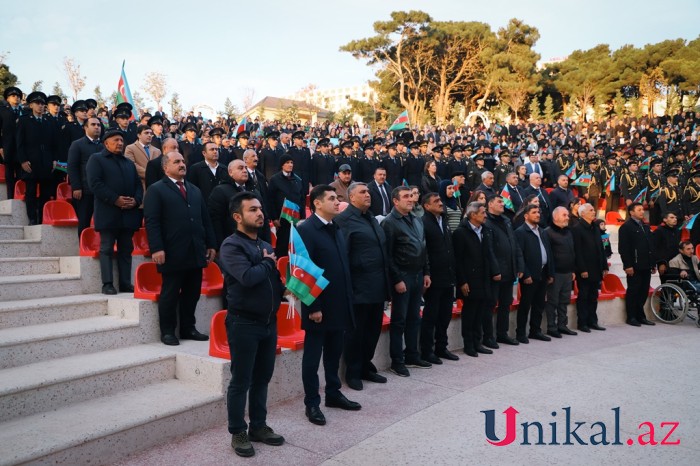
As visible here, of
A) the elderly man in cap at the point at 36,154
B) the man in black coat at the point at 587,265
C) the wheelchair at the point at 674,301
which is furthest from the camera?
the wheelchair at the point at 674,301

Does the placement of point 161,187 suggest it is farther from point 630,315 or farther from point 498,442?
point 630,315

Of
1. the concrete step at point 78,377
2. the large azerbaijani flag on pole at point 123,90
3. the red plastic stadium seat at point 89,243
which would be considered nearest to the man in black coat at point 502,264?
the concrete step at point 78,377

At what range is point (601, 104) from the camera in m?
39.9

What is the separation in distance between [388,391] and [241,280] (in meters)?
2.19

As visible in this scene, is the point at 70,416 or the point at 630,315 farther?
the point at 630,315

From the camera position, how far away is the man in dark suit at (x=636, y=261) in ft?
28.0

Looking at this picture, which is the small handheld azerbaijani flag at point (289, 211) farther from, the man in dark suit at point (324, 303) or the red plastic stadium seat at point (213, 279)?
the man in dark suit at point (324, 303)

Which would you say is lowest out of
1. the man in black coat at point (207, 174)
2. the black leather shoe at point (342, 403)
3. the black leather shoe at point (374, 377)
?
the black leather shoe at point (374, 377)

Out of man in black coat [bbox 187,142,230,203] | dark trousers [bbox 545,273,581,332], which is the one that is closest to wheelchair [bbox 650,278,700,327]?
dark trousers [bbox 545,273,581,332]

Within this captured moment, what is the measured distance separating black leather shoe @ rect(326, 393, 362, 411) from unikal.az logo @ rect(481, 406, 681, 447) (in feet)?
3.41

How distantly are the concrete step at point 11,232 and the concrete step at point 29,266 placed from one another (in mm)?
952

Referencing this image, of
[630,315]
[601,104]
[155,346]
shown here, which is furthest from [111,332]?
[601,104]

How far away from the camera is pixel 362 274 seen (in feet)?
16.2

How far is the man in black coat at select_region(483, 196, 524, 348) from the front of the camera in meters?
6.79
